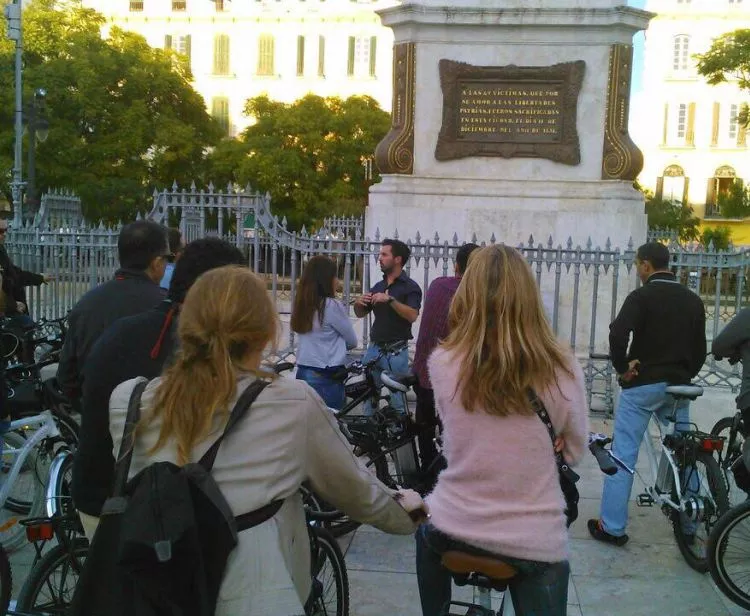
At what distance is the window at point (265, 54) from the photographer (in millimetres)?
58750

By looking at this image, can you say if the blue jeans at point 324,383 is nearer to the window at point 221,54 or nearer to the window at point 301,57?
the window at point 301,57

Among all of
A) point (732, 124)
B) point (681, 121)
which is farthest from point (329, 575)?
point (681, 121)

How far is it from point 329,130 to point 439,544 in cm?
3860

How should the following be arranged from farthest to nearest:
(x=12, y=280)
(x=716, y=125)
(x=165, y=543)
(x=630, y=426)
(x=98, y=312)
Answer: (x=716, y=125) → (x=12, y=280) → (x=630, y=426) → (x=98, y=312) → (x=165, y=543)

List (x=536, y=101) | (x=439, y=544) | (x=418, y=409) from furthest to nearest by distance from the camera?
(x=536, y=101), (x=418, y=409), (x=439, y=544)

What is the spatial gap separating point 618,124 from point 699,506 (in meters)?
6.69

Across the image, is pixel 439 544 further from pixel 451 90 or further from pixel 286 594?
pixel 451 90

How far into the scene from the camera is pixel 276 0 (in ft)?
195

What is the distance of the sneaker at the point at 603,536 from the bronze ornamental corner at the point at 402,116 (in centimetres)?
630

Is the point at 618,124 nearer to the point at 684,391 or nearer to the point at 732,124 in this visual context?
the point at 684,391

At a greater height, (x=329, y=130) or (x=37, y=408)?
(x=329, y=130)

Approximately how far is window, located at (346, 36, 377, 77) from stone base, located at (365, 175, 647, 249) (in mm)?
47686

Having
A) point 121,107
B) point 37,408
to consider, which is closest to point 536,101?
point 37,408

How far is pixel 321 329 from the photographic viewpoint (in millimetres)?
7094
